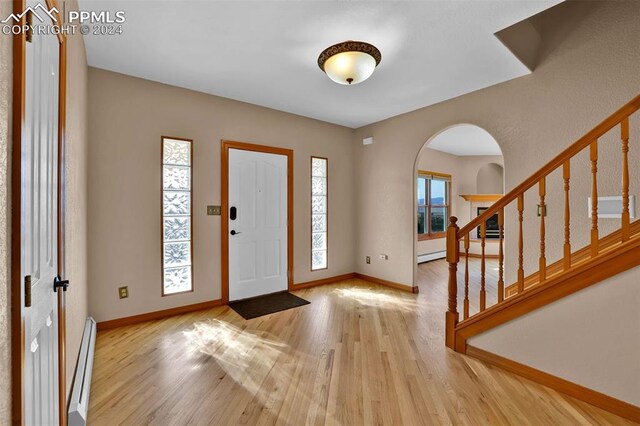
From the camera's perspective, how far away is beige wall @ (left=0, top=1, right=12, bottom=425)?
2.27 ft

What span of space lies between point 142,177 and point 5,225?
2.63 meters

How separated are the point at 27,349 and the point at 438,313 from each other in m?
3.45

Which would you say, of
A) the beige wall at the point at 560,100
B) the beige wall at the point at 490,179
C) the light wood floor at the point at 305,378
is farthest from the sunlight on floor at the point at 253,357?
the beige wall at the point at 490,179

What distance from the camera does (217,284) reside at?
3584 millimetres

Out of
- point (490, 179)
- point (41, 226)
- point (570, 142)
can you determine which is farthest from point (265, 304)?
point (490, 179)

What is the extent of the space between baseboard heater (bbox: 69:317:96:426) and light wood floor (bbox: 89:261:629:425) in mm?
98

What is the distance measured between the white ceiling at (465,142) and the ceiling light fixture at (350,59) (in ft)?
9.89

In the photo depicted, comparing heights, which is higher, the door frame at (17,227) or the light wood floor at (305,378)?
the door frame at (17,227)

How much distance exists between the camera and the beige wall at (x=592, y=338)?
169cm

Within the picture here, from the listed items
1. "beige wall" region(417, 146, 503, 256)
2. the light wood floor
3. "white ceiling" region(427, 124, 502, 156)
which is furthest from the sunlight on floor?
"beige wall" region(417, 146, 503, 256)

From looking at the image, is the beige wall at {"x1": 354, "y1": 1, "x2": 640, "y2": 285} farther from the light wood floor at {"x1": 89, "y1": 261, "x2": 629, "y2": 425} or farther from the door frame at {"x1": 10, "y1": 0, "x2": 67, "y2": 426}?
the door frame at {"x1": 10, "y1": 0, "x2": 67, "y2": 426}

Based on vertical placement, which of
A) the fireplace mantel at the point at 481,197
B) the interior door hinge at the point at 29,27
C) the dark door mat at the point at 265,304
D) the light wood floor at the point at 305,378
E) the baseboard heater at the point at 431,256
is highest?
the interior door hinge at the point at 29,27

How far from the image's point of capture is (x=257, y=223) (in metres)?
3.95

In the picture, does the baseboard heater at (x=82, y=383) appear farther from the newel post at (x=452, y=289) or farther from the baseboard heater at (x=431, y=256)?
the baseboard heater at (x=431, y=256)
